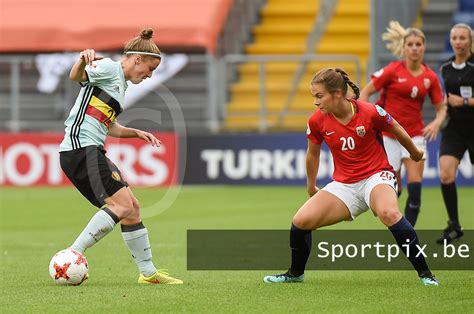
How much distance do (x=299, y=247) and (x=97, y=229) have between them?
1.63m

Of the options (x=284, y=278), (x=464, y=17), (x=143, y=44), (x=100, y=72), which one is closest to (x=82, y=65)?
(x=100, y=72)

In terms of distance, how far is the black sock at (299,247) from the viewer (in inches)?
357

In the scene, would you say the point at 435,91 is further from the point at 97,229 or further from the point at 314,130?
the point at 97,229

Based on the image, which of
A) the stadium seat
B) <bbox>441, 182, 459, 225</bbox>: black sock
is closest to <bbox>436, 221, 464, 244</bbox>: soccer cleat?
<bbox>441, 182, 459, 225</bbox>: black sock

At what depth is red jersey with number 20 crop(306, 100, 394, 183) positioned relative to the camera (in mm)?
8852

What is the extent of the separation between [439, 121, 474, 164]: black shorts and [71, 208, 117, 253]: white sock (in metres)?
4.90

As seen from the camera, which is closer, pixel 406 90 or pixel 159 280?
pixel 159 280

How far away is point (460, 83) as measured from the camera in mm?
12477

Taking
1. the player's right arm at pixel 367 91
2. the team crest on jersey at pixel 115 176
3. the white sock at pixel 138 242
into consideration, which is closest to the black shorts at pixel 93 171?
the team crest on jersey at pixel 115 176

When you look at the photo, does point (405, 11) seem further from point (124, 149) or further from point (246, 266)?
point (246, 266)

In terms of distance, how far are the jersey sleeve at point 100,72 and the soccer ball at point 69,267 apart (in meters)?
1.38

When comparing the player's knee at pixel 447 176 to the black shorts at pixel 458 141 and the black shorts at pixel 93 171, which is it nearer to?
the black shorts at pixel 458 141

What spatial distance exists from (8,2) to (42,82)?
3.89 metres

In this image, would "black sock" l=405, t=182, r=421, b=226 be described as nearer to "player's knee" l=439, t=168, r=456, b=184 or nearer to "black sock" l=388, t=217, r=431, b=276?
"player's knee" l=439, t=168, r=456, b=184
